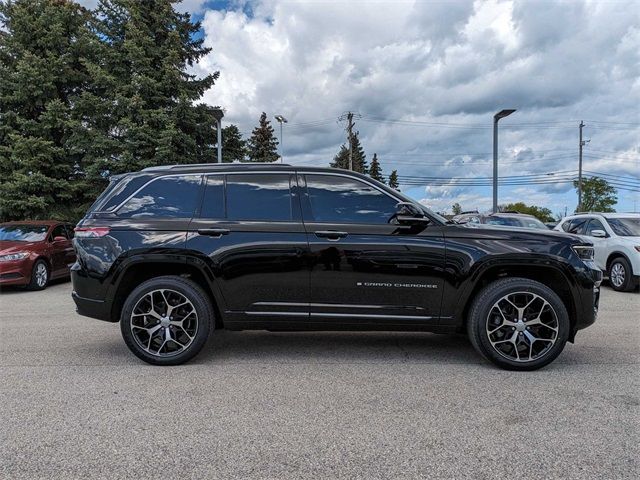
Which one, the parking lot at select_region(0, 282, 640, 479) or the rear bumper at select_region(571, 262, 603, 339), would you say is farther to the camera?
the rear bumper at select_region(571, 262, 603, 339)

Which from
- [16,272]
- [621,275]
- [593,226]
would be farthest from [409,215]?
[16,272]

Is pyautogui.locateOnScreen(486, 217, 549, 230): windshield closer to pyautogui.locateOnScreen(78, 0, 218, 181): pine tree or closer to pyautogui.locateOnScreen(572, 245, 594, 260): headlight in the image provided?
pyautogui.locateOnScreen(572, 245, 594, 260): headlight

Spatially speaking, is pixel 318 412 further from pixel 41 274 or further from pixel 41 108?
pixel 41 108

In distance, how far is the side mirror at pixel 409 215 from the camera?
4289mm

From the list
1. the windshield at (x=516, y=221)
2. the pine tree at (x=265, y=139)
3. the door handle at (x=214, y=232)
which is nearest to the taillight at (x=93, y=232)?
the door handle at (x=214, y=232)

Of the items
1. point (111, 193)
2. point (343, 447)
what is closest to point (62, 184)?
point (111, 193)

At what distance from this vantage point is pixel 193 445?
294 cm

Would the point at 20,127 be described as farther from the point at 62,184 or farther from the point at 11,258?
the point at 11,258

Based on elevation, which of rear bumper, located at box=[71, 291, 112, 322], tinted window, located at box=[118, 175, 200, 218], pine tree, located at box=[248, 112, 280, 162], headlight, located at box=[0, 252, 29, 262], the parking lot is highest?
pine tree, located at box=[248, 112, 280, 162]

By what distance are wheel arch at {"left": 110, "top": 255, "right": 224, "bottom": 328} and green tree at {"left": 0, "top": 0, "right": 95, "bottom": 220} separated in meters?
13.0

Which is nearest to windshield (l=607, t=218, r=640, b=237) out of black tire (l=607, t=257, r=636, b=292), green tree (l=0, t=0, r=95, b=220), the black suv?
black tire (l=607, t=257, r=636, b=292)

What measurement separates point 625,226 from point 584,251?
683 cm

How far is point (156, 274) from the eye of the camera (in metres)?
4.64

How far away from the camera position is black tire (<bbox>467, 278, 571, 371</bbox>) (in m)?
4.21
